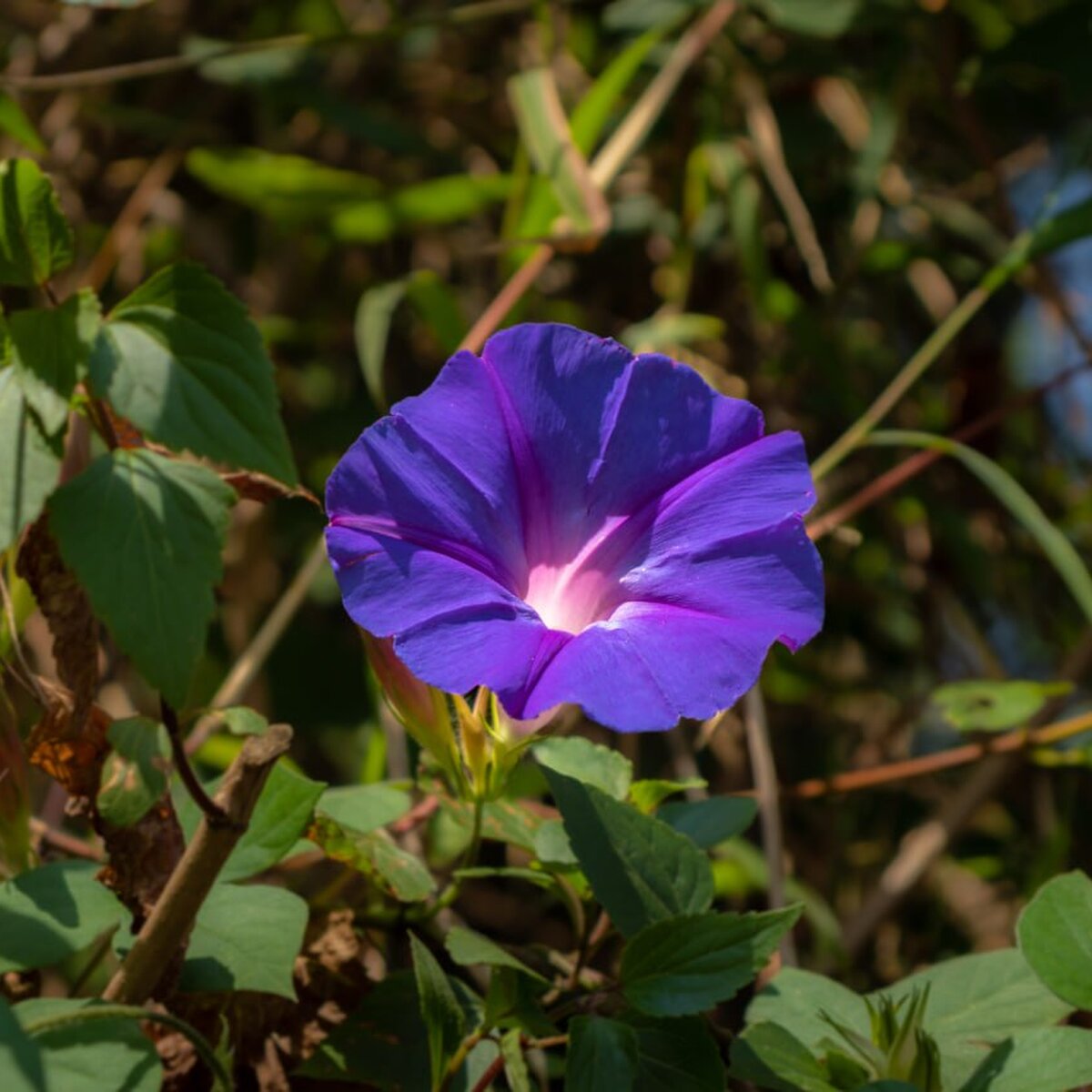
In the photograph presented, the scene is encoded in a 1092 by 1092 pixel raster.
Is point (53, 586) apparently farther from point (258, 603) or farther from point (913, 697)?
point (913, 697)

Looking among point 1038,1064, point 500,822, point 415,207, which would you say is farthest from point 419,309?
point 1038,1064

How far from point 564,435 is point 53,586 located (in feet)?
0.97

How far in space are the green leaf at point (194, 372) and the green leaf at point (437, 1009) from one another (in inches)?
10.8

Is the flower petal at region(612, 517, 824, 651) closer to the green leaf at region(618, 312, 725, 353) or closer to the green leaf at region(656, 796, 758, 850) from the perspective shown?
the green leaf at region(656, 796, 758, 850)

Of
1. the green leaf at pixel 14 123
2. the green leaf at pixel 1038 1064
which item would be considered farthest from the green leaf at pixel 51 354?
the green leaf at pixel 1038 1064

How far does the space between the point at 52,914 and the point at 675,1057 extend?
12.7 inches

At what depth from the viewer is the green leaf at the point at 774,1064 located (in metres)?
0.75

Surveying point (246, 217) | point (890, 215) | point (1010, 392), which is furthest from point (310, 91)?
point (1010, 392)

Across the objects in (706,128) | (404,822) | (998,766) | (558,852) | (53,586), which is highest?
(706,128)

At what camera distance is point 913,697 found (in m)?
1.92

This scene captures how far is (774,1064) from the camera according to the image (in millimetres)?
749

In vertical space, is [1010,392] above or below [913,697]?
above

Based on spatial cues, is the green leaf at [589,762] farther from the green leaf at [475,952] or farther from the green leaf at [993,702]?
the green leaf at [993,702]

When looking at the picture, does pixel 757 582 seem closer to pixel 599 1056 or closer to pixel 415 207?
pixel 599 1056
